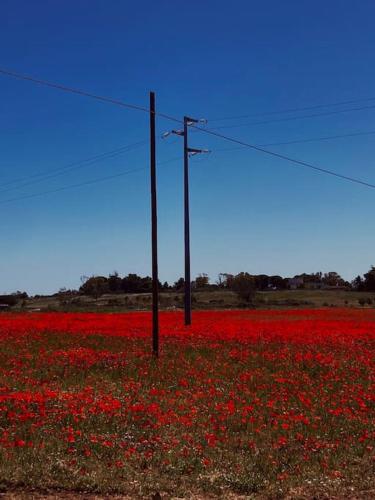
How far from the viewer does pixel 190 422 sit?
40.0ft

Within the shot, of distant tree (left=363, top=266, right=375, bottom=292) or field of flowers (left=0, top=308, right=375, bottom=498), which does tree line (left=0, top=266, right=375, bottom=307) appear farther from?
→ field of flowers (left=0, top=308, right=375, bottom=498)

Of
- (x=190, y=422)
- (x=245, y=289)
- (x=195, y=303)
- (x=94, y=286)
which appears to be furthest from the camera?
(x=94, y=286)

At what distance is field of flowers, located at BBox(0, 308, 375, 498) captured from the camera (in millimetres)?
8805

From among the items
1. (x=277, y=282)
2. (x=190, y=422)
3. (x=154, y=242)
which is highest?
(x=277, y=282)

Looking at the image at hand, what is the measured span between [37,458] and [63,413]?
9.38 ft

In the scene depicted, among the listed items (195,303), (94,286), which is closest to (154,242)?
(195,303)

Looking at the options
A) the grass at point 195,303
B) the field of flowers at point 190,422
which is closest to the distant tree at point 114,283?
the grass at point 195,303

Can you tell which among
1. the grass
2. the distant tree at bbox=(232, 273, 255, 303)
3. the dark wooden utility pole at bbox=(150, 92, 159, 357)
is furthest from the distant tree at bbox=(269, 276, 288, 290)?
the dark wooden utility pole at bbox=(150, 92, 159, 357)

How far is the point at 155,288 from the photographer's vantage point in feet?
74.1

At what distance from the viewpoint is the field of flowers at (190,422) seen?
8805 mm

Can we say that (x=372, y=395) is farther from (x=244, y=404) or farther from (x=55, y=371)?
(x=55, y=371)

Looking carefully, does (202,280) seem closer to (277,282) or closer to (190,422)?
(277,282)

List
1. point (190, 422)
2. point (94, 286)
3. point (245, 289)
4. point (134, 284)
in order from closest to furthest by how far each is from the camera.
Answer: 1. point (190, 422)
2. point (245, 289)
3. point (94, 286)
4. point (134, 284)

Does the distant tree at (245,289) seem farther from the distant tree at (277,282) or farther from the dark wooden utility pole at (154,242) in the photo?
the distant tree at (277,282)
